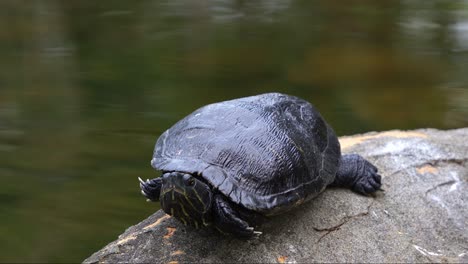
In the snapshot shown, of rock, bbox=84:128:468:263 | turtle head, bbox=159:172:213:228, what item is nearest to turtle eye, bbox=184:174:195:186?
turtle head, bbox=159:172:213:228

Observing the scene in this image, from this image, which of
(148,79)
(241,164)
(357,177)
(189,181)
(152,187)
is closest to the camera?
(189,181)

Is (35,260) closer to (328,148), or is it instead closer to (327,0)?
(328,148)

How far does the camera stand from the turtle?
92.4 inches

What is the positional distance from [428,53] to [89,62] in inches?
157

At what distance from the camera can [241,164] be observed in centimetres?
242

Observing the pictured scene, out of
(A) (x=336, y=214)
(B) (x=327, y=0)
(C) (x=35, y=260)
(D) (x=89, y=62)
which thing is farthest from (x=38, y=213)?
(B) (x=327, y=0)

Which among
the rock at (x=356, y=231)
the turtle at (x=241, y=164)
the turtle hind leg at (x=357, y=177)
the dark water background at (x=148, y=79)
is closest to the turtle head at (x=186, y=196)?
the turtle at (x=241, y=164)

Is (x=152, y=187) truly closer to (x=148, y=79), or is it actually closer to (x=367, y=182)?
(x=367, y=182)

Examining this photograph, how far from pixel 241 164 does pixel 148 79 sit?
14.5 ft

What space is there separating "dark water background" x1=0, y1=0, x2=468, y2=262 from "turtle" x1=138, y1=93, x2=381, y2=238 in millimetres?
2241

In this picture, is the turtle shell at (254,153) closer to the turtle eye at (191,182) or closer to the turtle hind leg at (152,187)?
the turtle eye at (191,182)

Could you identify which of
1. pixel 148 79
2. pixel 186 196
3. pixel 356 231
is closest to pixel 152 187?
pixel 186 196

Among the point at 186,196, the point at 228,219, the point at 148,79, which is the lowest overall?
the point at 148,79

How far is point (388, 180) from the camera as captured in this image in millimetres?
3229
